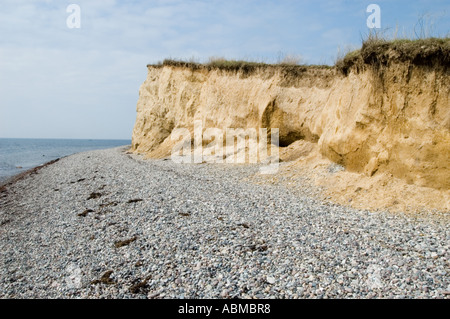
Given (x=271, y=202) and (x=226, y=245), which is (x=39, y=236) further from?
(x=271, y=202)

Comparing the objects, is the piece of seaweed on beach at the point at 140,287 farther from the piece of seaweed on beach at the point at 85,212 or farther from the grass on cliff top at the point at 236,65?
the grass on cliff top at the point at 236,65

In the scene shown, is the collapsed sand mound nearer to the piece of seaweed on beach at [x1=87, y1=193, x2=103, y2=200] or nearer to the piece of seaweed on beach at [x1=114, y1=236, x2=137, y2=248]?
the piece of seaweed on beach at [x1=114, y1=236, x2=137, y2=248]

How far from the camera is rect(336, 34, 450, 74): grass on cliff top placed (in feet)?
31.0

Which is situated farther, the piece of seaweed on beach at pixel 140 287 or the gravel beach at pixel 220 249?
the piece of seaweed on beach at pixel 140 287


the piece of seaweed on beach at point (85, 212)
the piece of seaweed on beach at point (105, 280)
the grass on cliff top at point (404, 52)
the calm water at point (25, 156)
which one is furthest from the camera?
the calm water at point (25, 156)

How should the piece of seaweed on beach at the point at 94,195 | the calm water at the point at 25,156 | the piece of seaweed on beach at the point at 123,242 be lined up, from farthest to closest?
1. the calm water at the point at 25,156
2. the piece of seaweed on beach at the point at 94,195
3. the piece of seaweed on beach at the point at 123,242

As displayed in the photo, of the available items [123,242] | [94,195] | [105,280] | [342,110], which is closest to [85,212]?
[94,195]

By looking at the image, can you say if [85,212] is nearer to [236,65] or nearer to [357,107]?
[357,107]

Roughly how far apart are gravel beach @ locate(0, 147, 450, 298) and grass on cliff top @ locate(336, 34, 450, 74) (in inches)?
188

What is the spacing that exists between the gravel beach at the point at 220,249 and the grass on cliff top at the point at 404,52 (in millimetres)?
4770

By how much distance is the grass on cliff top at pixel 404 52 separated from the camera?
31.0 feet

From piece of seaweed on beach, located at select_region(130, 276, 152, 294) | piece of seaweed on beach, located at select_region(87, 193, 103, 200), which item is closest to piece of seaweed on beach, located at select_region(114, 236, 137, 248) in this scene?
piece of seaweed on beach, located at select_region(130, 276, 152, 294)

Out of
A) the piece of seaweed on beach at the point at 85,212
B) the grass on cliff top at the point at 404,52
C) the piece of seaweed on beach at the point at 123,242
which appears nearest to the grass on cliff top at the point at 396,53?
the grass on cliff top at the point at 404,52

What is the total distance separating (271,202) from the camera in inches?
439
